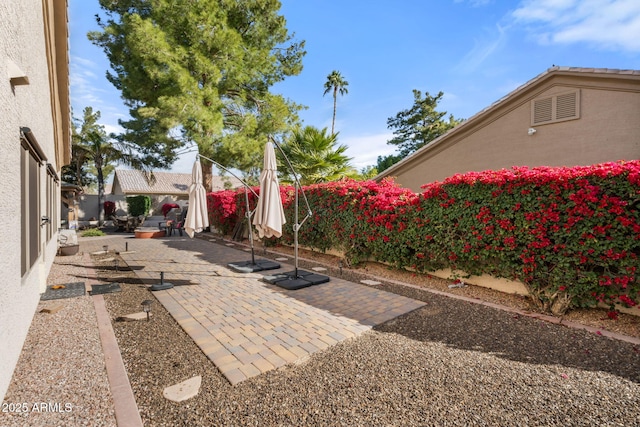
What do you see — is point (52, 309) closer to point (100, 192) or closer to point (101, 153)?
point (100, 192)

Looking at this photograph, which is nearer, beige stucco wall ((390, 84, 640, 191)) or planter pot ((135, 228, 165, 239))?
beige stucco wall ((390, 84, 640, 191))

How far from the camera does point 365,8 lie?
32.9 ft

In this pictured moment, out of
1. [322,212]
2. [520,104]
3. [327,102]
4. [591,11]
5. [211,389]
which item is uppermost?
[327,102]

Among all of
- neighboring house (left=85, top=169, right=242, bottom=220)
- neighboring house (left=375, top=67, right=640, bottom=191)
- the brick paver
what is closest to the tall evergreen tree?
neighboring house (left=85, top=169, right=242, bottom=220)

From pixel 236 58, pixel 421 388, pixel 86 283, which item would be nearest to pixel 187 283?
pixel 86 283

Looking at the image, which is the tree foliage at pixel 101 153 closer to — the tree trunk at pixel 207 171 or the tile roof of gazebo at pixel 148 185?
the tile roof of gazebo at pixel 148 185

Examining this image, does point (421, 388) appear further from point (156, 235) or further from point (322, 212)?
point (156, 235)

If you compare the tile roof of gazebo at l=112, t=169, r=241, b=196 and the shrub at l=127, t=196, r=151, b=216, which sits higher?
the tile roof of gazebo at l=112, t=169, r=241, b=196

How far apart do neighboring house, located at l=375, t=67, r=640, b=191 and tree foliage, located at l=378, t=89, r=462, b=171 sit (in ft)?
69.7

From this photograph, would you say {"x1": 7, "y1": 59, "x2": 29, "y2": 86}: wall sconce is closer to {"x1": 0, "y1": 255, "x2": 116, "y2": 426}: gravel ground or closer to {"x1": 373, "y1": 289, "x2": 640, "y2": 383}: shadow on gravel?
{"x1": 0, "y1": 255, "x2": 116, "y2": 426}: gravel ground

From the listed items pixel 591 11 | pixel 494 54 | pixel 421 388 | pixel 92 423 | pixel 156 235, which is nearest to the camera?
pixel 92 423

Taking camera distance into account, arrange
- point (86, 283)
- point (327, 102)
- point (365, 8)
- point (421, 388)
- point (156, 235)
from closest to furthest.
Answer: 1. point (421, 388)
2. point (86, 283)
3. point (365, 8)
4. point (156, 235)
5. point (327, 102)

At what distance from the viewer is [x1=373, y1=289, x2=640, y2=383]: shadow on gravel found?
3311 millimetres

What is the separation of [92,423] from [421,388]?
9.13 ft
